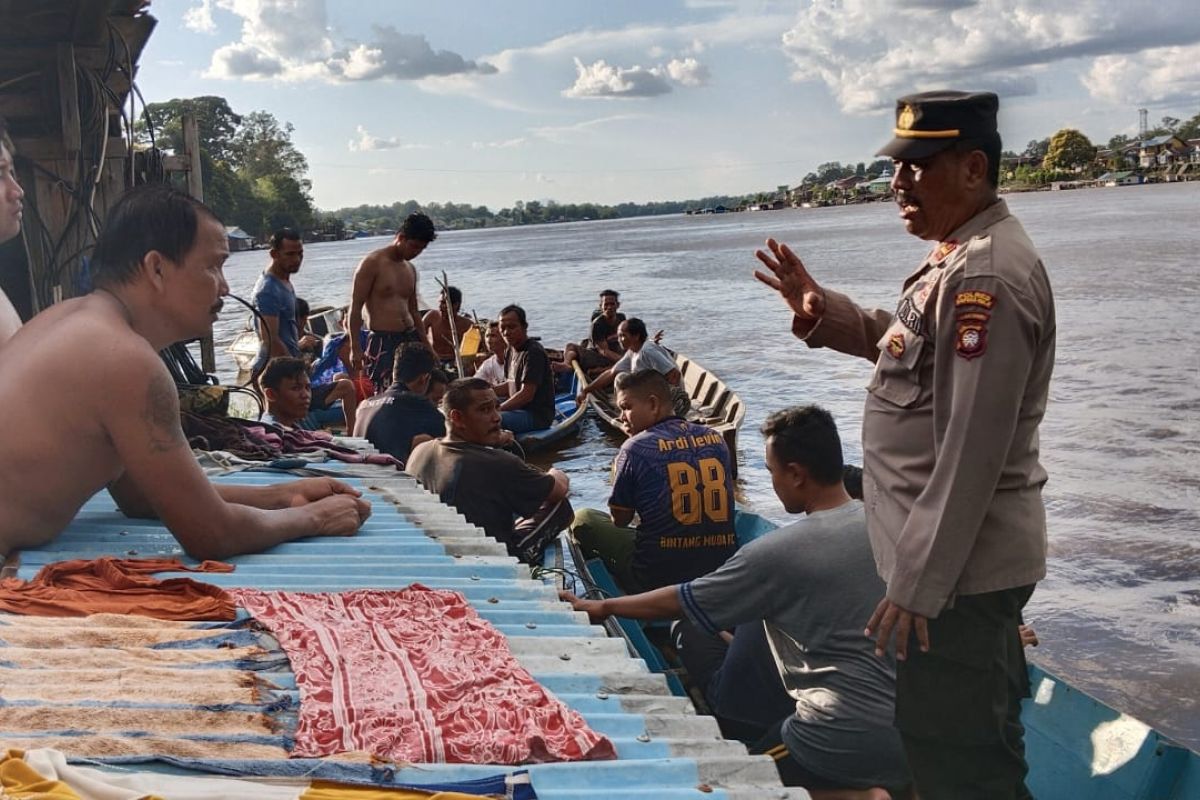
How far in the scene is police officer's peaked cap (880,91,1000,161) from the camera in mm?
2773

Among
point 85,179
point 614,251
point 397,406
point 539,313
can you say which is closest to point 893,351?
point 397,406

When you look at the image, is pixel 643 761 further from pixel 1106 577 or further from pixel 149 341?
pixel 1106 577

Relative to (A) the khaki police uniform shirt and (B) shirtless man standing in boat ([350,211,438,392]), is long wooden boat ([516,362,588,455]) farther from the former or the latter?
(A) the khaki police uniform shirt

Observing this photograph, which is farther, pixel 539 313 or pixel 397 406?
pixel 539 313

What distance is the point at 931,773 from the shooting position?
112 inches

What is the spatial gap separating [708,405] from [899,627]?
433 inches

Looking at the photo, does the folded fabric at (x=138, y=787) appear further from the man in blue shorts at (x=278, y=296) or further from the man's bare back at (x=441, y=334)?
the man's bare back at (x=441, y=334)

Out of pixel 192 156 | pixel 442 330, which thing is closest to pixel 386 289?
pixel 192 156

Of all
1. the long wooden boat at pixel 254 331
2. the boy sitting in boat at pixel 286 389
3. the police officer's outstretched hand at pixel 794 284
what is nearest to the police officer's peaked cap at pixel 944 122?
the police officer's outstretched hand at pixel 794 284

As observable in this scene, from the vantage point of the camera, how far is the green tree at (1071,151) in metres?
152

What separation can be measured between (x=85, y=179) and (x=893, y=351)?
22.2 ft

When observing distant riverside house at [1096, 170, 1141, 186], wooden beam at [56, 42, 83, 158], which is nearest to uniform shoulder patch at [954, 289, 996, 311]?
wooden beam at [56, 42, 83, 158]

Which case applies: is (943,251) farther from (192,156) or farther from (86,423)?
(192,156)

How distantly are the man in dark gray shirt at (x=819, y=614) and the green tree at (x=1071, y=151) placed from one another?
165 m
